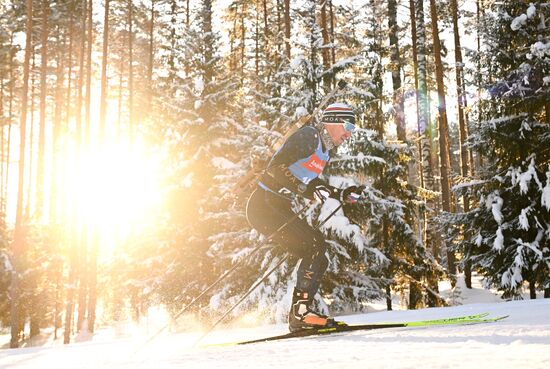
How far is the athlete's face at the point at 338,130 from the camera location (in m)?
5.26

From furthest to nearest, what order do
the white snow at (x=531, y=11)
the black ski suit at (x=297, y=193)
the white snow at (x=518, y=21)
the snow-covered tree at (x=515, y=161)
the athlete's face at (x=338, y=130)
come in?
the white snow at (x=518, y=21) → the white snow at (x=531, y=11) → the snow-covered tree at (x=515, y=161) → the athlete's face at (x=338, y=130) → the black ski suit at (x=297, y=193)

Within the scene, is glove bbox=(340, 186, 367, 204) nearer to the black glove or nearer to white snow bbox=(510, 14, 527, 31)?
the black glove

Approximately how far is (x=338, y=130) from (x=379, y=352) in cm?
253

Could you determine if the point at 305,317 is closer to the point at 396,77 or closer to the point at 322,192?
the point at 322,192

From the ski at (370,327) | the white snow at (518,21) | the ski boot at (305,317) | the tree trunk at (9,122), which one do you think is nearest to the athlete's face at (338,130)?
the ski boot at (305,317)

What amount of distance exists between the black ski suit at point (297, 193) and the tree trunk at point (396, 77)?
12.3 metres

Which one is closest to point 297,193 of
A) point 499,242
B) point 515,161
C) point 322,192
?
point 322,192

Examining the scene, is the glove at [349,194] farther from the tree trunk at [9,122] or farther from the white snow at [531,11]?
the tree trunk at [9,122]

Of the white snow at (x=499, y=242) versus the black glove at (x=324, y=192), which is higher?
the black glove at (x=324, y=192)

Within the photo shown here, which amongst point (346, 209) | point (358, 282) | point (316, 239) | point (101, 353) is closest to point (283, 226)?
point (316, 239)

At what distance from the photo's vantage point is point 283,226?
523 cm

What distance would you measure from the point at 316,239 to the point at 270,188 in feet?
2.51

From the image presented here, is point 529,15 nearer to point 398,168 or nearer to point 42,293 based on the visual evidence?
point 398,168

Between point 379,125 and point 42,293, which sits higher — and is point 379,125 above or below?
above
